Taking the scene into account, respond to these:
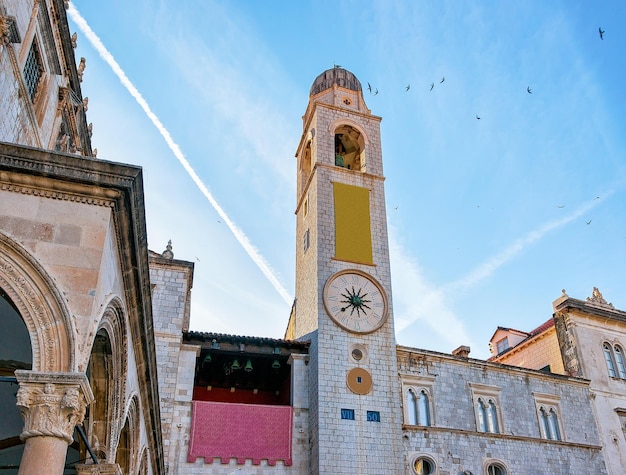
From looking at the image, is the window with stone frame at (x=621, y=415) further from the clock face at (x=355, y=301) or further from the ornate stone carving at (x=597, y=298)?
the clock face at (x=355, y=301)

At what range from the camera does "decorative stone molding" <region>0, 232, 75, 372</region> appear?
5891 mm

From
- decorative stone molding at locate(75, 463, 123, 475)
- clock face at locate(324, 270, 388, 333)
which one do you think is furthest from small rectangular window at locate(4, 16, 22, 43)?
clock face at locate(324, 270, 388, 333)

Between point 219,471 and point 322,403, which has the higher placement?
point 322,403

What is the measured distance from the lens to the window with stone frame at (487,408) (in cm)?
2348

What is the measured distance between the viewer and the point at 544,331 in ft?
96.8

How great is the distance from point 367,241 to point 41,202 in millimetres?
19150

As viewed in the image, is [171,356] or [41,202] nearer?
[41,202]

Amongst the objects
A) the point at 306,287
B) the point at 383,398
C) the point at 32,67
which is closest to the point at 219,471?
the point at 383,398

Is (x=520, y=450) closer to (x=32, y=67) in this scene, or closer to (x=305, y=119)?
(x=305, y=119)

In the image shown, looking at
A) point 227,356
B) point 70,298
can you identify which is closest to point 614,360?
point 227,356

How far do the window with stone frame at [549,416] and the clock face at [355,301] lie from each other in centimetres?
765

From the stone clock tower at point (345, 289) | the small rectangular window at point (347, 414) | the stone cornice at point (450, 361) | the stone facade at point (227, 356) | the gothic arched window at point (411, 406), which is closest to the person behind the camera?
the stone facade at point (227, 356)

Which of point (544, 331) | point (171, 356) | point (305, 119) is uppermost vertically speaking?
point (305, 119)

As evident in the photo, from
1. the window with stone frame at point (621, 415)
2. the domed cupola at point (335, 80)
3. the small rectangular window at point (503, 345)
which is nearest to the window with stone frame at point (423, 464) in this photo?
the window with stone frame at point (621, 415)
